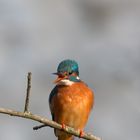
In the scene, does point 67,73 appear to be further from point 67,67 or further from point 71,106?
point 71,106

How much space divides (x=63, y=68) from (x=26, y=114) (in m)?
2.56

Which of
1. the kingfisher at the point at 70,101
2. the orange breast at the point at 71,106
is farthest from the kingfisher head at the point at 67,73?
Answer: the orange breast at the point at 71,106

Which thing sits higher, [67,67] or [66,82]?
[67,67]

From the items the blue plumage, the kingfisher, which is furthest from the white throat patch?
the blue plumage

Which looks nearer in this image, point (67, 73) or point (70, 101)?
point (67, 73)

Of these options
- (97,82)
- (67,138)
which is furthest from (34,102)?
(67,138)

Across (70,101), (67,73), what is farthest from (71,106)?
(67,73)

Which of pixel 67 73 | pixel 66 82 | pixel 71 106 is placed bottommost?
pixel 71 106

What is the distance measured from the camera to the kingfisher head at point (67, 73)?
7912 millimetres

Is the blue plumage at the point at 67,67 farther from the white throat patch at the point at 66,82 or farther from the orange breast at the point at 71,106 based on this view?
the orange breast at the point at 71,106

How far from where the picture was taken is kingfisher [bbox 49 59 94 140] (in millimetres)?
8133

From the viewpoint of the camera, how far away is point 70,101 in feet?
26.9

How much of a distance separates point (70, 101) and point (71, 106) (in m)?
0.07

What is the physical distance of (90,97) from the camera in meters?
8.38
